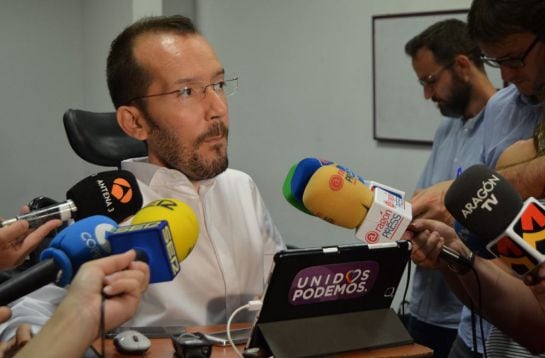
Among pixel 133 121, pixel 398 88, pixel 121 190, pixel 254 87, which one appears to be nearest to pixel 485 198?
pixel 121 190

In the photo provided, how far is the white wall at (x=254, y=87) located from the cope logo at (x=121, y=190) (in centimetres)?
263

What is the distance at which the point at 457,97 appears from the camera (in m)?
3.20

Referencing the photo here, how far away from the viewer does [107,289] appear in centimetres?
119

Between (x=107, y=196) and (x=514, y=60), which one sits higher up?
(x=514, y=60)

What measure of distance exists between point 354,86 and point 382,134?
1.14 feet

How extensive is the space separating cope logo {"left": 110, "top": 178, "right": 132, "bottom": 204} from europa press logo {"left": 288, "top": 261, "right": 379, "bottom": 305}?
479mm

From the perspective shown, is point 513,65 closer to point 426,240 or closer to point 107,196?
point 426,240

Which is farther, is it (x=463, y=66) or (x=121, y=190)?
(x=463, y=66)

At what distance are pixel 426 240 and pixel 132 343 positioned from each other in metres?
0.67

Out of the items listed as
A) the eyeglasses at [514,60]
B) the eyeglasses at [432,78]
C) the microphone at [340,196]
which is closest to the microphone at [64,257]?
the microphone at [340,196]

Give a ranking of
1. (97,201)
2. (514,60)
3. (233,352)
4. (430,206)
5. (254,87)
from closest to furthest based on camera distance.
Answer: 1. (233,352)
2. (97,201)
3. (430,206)
4. (514,60)
5. (254,87)

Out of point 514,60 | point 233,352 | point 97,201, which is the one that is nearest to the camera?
point 233,352

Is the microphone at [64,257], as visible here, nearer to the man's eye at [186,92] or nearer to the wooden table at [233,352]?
the wooden table at [233,352]

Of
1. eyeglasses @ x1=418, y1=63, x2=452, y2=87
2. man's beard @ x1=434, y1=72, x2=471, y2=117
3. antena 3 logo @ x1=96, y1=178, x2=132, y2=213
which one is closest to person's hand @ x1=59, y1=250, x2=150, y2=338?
antena 3 logo @ x1=96, y1=178, x2=132, y2=213
